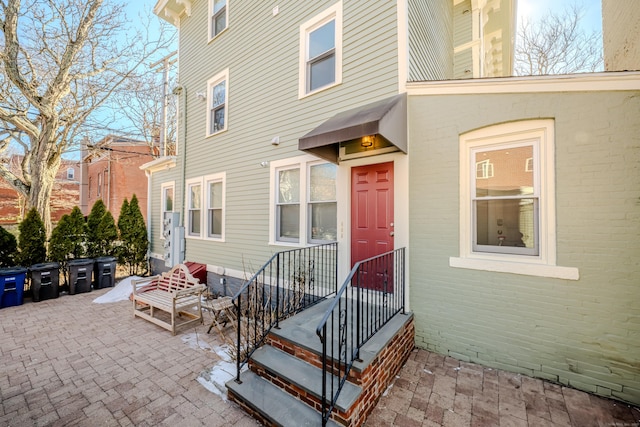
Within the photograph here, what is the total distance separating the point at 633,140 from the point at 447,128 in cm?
180

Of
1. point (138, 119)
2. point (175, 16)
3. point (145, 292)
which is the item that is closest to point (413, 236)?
point (145, 292)

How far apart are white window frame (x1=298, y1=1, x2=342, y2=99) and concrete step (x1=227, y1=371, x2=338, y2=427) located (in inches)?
183

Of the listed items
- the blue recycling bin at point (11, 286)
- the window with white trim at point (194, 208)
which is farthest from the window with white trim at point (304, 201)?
the blue recycling bin at point (11, 286)

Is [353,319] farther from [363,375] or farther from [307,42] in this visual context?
[307,42]

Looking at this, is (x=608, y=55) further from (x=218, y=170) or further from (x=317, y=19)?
(x=218, y=170)

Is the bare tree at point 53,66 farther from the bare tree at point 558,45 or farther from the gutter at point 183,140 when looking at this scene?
the bare tree at point 558,45

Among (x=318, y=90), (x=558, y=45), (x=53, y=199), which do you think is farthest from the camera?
(x=53, y=199)

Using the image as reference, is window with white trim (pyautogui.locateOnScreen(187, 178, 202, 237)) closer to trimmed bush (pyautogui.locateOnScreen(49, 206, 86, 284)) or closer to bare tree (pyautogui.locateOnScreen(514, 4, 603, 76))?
trimmed bush (pyautogui.locateOnScreen(49, 206, 86, 284))

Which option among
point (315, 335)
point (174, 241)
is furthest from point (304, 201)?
point (174, 241)

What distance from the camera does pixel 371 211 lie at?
439 centimetres

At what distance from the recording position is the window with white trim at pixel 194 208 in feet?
25.8

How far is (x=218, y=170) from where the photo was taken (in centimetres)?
706

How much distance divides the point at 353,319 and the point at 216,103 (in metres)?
6.84

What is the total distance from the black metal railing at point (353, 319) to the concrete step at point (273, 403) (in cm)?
20
